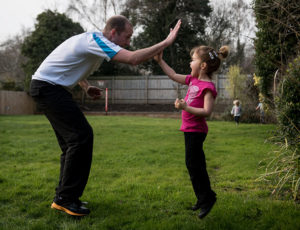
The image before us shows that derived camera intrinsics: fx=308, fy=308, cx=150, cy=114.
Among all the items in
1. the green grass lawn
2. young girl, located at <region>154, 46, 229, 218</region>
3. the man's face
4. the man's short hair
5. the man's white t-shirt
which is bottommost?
the green grass lawn

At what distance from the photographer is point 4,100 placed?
2197cm

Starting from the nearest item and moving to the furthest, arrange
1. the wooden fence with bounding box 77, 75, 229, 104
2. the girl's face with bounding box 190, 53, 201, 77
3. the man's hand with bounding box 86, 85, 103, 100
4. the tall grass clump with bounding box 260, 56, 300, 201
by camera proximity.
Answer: the girl's face with bounding box 190, 53, 201, 77 < the man's hand with bounding box 86, 85, 103, 100 < the tall grass clump with bounding box 260, 56, 300, 201 < the wooden fence with bounding box 77, 75, 229, 104

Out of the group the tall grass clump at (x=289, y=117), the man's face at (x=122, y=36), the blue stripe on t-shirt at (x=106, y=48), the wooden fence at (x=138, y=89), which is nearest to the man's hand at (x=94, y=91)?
the man's face at (x=122, y=36)

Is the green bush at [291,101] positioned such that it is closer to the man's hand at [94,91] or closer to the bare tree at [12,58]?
the man's hand at [94,91]

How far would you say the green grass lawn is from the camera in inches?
115

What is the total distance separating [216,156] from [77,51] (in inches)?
171

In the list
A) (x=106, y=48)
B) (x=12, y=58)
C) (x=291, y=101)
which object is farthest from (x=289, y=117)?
(x=12, y=58)

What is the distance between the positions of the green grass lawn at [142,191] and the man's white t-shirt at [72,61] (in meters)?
1.38

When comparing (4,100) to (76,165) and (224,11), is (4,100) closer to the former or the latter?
(224,11)

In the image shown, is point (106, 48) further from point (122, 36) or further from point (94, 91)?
point (94, 91)

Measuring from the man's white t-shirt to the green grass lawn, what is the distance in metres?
1.38

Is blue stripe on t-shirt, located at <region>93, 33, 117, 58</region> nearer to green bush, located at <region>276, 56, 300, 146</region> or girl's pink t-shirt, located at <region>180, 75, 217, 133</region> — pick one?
girl's pink t-shirt, located at <region>180, 75, 217, 133</region>

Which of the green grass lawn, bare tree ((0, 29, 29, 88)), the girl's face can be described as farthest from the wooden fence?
the girl's face

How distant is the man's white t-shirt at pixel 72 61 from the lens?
290 centimetres
